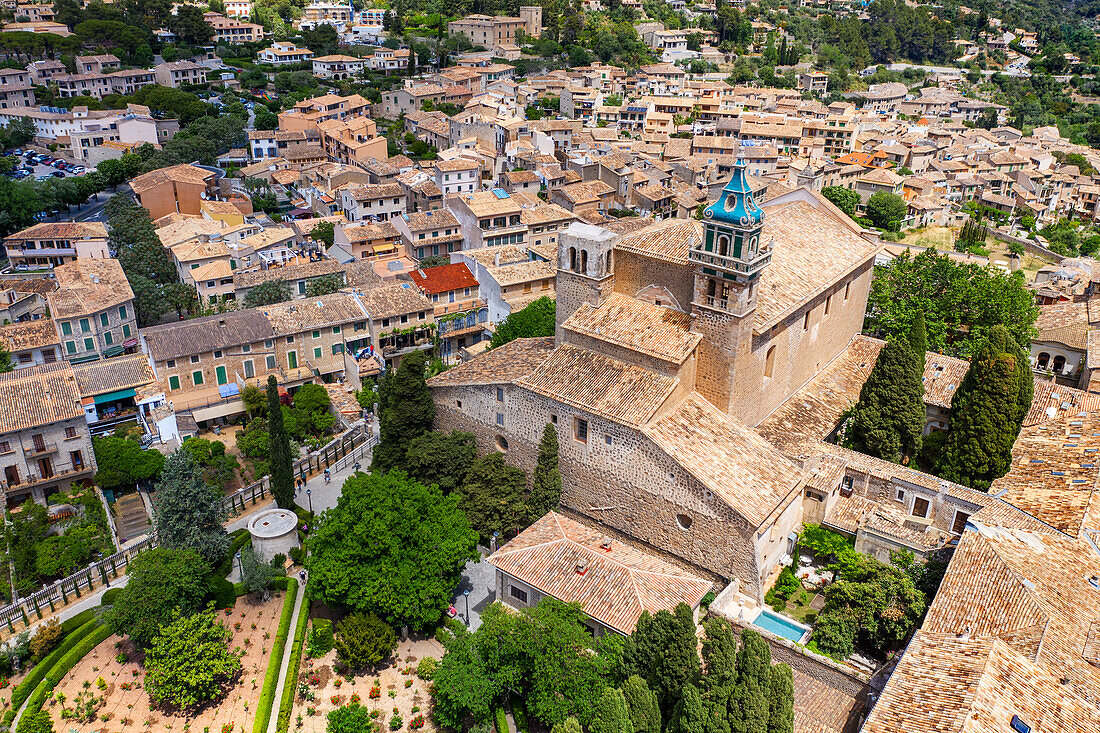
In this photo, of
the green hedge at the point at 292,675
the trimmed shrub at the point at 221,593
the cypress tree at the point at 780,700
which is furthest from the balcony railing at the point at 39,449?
the cypress tree at the point at 780,700

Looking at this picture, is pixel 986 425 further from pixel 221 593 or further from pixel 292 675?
pixel 221 593

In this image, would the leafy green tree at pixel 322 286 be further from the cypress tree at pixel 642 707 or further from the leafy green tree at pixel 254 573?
the cypress tree at pixel 642 707

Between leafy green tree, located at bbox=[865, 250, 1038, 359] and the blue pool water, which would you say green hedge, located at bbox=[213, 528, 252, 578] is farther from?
leafy green tree, located at bbox=[865, 250, 1038, 359]

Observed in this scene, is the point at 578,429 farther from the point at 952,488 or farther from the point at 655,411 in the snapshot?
the point at 952,488

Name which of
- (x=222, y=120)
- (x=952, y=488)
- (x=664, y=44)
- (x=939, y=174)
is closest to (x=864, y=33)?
(x=664, y=44)

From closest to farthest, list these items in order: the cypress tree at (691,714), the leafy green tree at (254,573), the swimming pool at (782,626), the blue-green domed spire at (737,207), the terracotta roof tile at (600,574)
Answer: the cypress tree at (691,714) → the terracotta roof tile at (600,574) → the swimming pool at (782,626) → the blue-green domed spire at (737,207) → the leafy green tree at (254,573)

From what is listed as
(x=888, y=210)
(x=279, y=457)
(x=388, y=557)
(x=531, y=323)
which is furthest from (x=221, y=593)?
(x=888, y=210)
